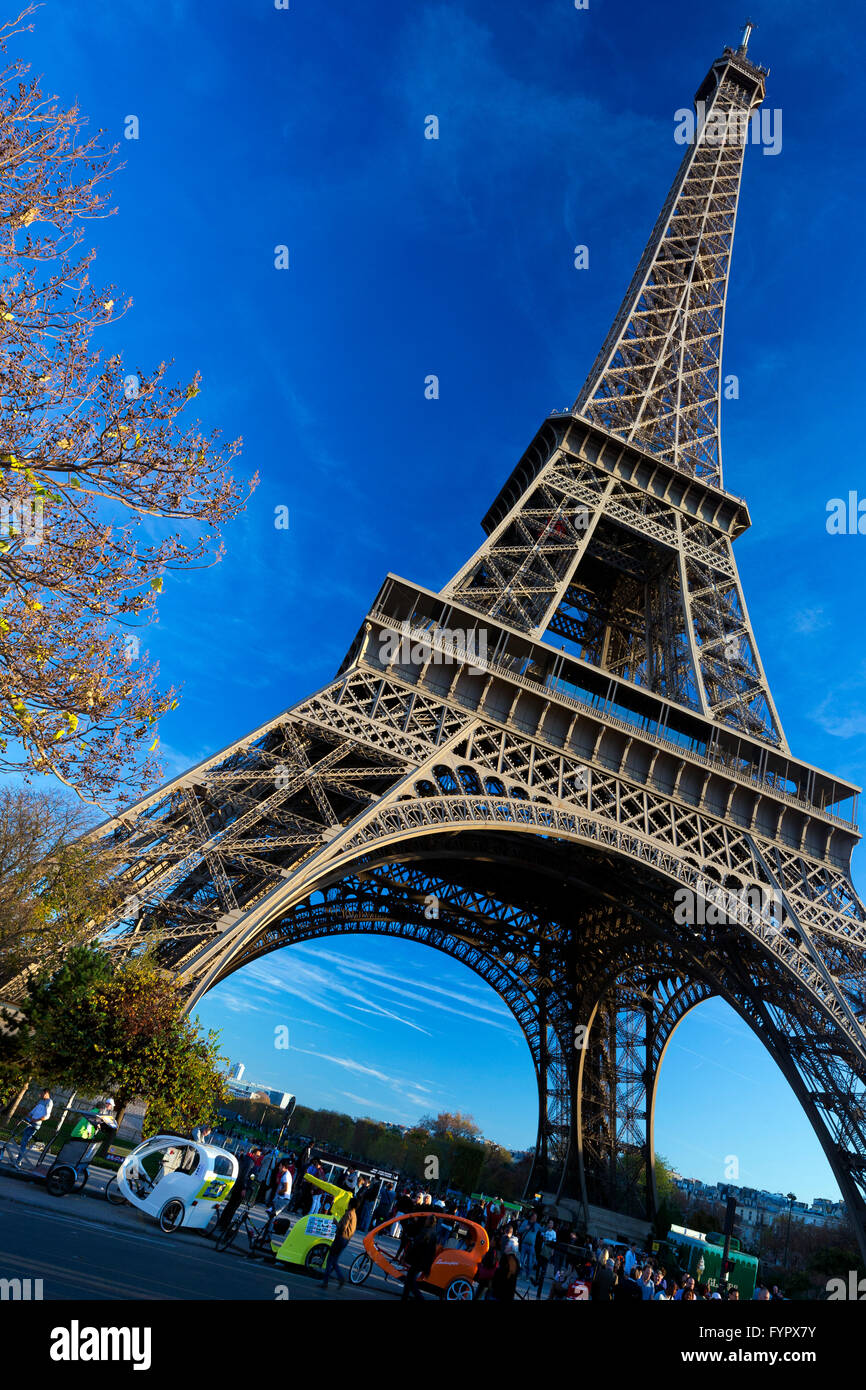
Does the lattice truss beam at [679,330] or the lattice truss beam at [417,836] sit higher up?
the lattice truss beam at [679,330]

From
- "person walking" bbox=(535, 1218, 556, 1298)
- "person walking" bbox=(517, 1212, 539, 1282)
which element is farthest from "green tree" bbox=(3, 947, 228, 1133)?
"person walking" bbox=(517, 1212, 539, 1282)

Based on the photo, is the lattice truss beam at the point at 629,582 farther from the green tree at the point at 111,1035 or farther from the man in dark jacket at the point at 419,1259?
the man in dark jacket at the point at 419,1259

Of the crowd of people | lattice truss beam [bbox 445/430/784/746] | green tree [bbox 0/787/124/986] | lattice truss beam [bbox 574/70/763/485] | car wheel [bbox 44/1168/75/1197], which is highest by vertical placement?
lattice truss beam [bbox 574/70/763/485]

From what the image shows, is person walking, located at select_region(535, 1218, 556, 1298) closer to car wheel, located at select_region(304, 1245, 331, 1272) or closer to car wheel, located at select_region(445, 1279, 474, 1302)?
car wheel, located at select_region(304, 1245, 331, 1272)

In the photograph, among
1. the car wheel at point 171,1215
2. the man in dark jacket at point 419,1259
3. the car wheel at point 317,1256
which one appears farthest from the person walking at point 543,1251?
the man in dark jacket at point 419,1259

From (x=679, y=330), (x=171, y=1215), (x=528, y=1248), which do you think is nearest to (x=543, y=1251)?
(x=528, y=1248)
